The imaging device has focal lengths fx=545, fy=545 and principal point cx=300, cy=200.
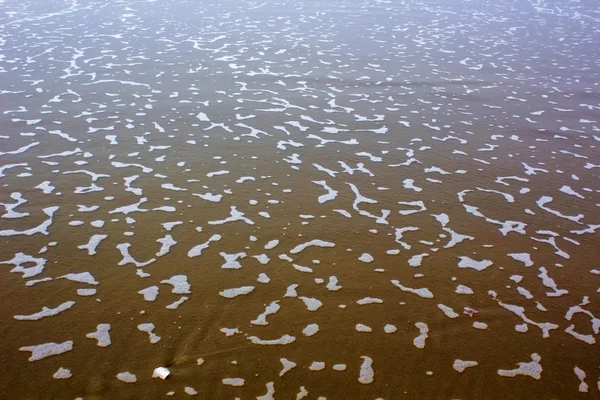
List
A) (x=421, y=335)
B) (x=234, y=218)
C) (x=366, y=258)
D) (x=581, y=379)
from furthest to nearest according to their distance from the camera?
(x=234, y=218) → (x=366, y=258) → (x=421, y=335) → (x=581, y=379)

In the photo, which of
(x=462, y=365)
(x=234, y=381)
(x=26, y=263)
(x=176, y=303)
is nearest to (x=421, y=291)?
(x=462, y=365)

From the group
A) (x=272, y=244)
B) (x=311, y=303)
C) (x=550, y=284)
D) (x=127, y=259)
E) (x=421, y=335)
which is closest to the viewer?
(x=421, y=335)

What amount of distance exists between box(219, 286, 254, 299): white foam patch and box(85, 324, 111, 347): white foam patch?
0.78 meters

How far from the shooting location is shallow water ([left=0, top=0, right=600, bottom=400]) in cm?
320

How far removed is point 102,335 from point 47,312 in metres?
0.48

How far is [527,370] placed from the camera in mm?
3217

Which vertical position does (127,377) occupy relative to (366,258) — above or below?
above

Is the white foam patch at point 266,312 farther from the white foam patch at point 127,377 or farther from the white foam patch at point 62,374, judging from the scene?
the white foam patch at point 62,374

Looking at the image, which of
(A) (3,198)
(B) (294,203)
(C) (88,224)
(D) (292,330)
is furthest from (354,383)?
(A) (3,198)

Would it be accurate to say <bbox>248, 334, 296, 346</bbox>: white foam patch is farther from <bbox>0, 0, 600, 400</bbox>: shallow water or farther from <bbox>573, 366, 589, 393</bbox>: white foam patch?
<bbox>573, 366, 589, 393</bbox>: white foam patch

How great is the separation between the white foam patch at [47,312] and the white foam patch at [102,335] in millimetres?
336

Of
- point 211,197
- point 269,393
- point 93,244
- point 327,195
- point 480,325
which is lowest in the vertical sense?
point 327,195

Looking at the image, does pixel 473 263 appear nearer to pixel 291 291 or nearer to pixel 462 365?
pixel 462 365

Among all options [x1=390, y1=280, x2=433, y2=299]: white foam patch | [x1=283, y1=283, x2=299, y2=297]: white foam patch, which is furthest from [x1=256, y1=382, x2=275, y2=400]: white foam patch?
[x1=390, y1=280, x2=433, y2=299]: white foam patch
